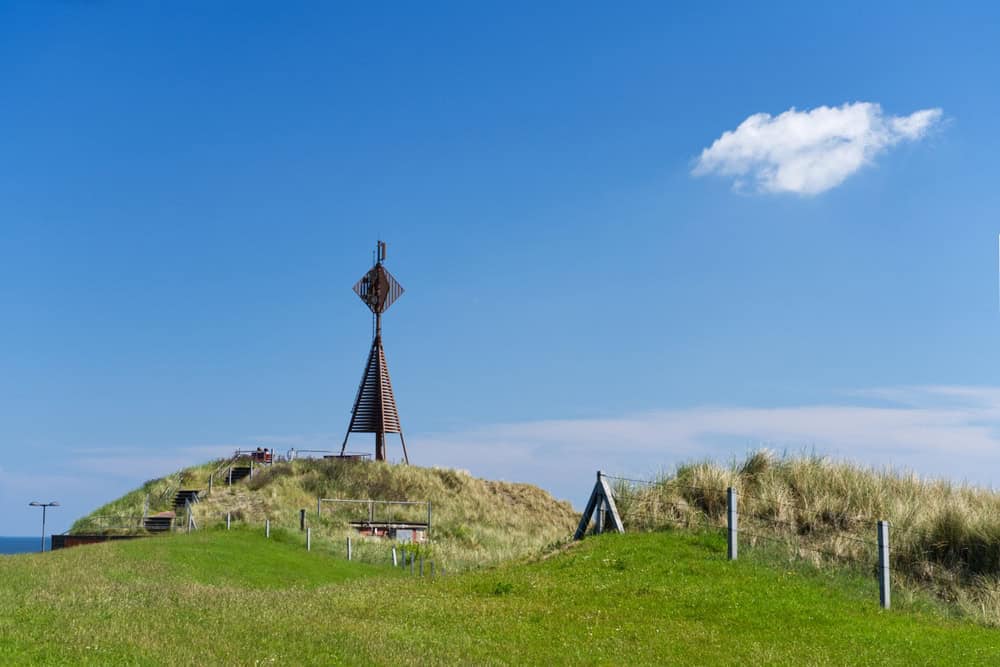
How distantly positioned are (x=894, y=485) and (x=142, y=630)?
69.6 ft

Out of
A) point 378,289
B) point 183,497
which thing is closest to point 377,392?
point 378,289

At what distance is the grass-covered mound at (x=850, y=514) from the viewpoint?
21.2 meters

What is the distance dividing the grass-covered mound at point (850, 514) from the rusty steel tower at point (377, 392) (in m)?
37.4

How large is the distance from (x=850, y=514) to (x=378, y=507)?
34517 mm

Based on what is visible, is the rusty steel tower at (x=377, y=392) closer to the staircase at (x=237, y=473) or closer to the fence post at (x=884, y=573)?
the staircase at (x=237, y=473)

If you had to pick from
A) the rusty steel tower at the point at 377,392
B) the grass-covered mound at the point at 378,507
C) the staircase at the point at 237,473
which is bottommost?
the grass-covered mound at the point at 378,507

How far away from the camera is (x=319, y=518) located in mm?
47188

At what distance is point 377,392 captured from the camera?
63.7 m

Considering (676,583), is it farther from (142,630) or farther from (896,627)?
(142,630)

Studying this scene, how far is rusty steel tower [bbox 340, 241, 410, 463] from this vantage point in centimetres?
6350

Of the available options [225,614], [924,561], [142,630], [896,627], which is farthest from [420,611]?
[924,561]

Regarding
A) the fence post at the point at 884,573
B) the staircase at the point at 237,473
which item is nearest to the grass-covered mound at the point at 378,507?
the staircase at the point at 237,473

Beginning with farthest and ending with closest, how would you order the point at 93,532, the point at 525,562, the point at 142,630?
1. the point at 93,532
2. the point at 525,562
3. the point at 142,630

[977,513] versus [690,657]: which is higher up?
[977,513]
